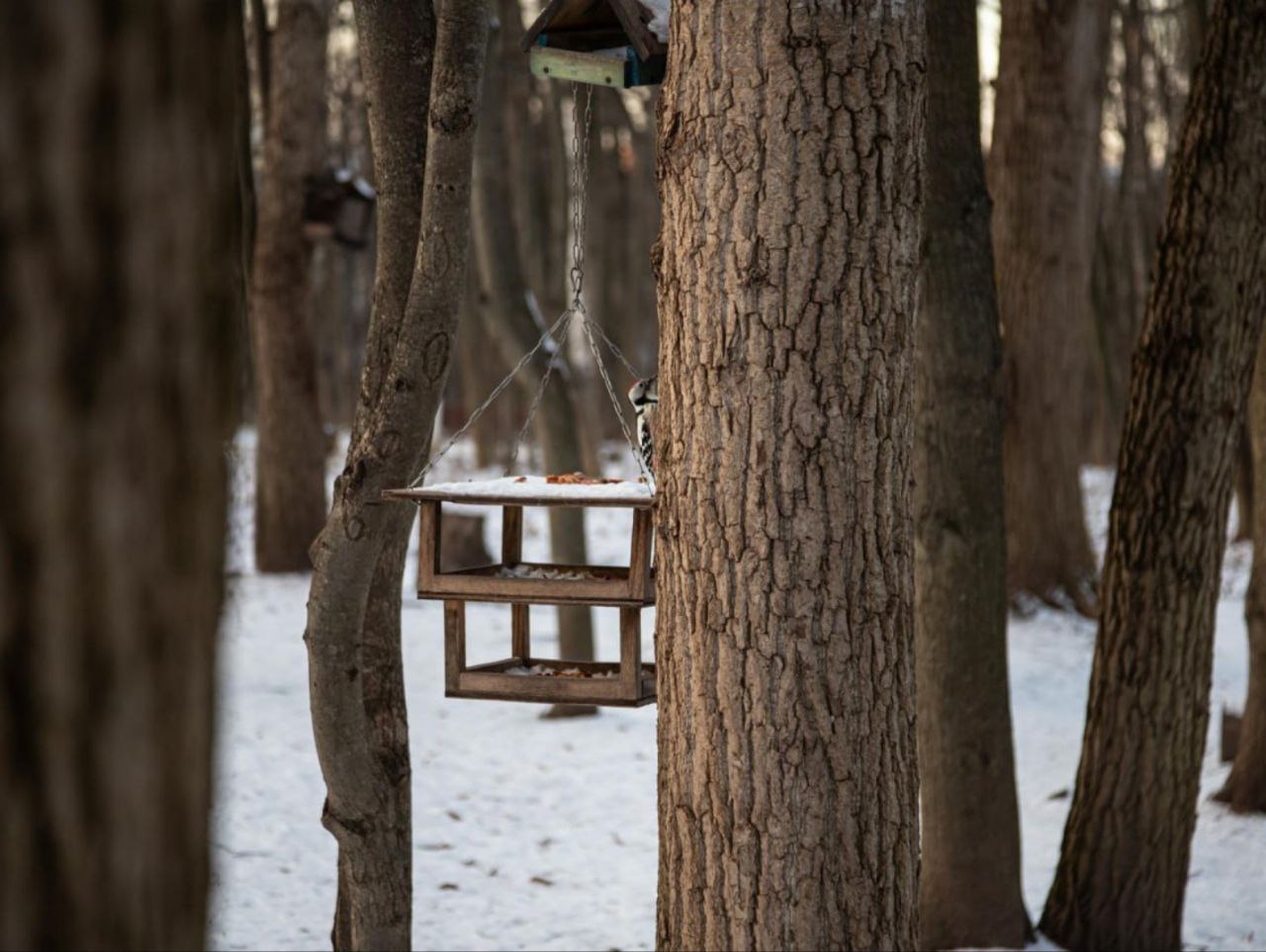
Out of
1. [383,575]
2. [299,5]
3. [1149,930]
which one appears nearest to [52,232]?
[383,575]

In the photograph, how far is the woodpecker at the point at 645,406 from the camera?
161 inches

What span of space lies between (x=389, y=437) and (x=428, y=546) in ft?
1.63

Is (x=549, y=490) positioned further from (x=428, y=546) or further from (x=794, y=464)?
(x=794, y=464)

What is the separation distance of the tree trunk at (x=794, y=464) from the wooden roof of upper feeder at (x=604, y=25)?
0.75 metres

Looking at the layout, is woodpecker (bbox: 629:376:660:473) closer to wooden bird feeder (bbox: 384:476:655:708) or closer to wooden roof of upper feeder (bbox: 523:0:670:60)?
wooden bird feeder (bbox: 384:476:655:708)

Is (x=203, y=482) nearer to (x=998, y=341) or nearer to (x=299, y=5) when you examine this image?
(x=998, y=341)

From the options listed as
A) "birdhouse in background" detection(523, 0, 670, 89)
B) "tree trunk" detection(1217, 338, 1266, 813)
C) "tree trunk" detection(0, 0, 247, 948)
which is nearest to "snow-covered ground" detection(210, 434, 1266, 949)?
"tree trunk" detection(1217, 338, 1266, 813)

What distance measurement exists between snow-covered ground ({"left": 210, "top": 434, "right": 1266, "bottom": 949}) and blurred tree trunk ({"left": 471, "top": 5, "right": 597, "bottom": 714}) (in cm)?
68

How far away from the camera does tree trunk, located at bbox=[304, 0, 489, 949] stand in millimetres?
4277

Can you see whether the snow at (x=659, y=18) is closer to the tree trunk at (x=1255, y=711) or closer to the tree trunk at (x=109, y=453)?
the tree trunk at (x=109, y=453)

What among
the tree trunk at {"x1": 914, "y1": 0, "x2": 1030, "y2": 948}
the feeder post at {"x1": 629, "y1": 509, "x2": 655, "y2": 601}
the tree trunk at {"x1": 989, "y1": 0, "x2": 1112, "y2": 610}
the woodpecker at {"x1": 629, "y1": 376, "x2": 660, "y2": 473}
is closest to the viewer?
the feeder post at {"x1": 629, "y1": 509, "x2": 655, "y2": 601}

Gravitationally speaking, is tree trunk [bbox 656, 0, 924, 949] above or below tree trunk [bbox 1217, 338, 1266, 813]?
above

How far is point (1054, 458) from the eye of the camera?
475 inches

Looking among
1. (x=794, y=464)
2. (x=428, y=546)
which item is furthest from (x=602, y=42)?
(x=794, y=464)
